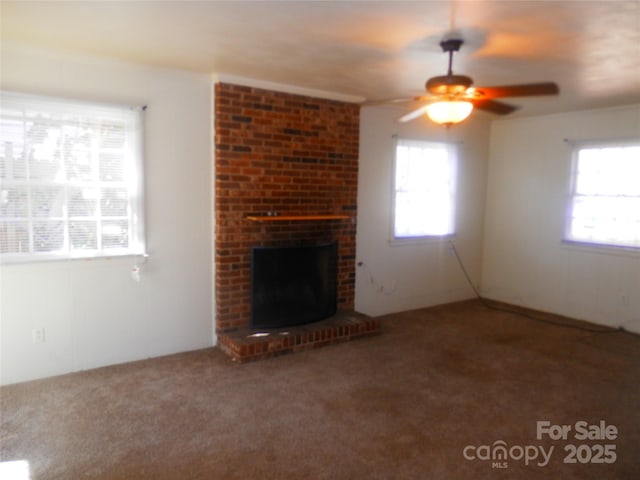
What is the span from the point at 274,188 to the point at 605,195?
3773mm

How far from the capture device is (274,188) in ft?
14.3

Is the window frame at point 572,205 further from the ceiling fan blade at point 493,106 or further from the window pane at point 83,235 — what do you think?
the window pane at point 83,235

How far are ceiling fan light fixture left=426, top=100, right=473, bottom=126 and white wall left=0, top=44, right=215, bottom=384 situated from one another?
7.10 ft

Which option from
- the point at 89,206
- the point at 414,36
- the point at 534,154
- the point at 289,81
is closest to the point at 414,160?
the point at 534,154

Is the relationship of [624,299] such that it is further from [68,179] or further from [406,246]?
[68,179]

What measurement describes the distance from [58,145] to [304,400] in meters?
2.62

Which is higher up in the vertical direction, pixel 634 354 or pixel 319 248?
pixel 319 248

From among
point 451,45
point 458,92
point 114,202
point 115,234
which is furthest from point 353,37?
point 115,234

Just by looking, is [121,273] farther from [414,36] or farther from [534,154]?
[534,154]

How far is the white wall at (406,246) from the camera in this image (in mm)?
5172

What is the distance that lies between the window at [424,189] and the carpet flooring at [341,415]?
1.81 meters

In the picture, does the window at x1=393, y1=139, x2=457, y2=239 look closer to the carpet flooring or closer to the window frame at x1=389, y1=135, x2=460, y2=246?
the window frame at x1=389, y1=135, x2=460, y2=246

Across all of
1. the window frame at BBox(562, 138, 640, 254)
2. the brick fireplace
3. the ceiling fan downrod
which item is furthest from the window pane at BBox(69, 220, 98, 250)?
the window frame at BBox(562, 138, 640, 254)

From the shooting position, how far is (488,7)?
229 cm
